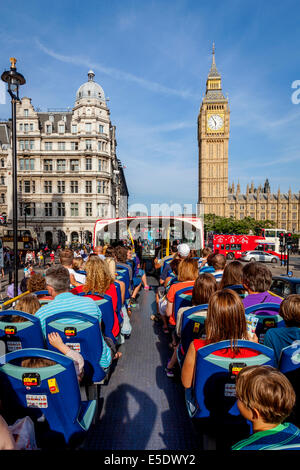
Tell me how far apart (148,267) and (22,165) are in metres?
35.2

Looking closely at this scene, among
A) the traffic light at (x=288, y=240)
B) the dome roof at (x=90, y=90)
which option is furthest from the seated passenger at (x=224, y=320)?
the dome roof at (x=90, y=90)

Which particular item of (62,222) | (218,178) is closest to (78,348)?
(62,222)

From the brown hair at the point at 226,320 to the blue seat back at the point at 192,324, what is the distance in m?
0.74

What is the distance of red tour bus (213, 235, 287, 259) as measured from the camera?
124 ft

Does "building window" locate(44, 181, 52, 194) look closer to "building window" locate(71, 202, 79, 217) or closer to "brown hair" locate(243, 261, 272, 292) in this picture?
"building window" locate(71, 202, 79, 217)

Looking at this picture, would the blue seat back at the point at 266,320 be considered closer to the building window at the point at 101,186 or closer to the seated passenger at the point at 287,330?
the seated passenger at the point at 287,330

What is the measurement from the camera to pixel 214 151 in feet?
335

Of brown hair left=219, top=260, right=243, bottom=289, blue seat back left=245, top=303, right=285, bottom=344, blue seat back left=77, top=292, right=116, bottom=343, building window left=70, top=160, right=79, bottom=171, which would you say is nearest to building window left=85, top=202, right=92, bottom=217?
building window left=70, top=160, right=79, bottom=171

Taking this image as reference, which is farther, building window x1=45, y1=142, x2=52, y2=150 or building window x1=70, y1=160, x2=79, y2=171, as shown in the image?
building window x1=70, y1=160, x2=79, y2=171

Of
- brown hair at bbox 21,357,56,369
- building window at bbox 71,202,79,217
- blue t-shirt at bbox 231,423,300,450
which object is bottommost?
blue t-shirt at bbox 231,423,300,450

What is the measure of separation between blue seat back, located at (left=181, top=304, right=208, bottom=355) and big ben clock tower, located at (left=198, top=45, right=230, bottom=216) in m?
102

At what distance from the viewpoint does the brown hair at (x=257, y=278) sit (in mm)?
3732

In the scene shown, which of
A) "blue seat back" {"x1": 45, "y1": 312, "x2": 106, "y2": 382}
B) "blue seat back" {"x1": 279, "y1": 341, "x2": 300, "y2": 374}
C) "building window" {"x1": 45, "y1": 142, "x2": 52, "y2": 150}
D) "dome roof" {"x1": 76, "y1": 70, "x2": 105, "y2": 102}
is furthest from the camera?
"dome roof" {"x1": 76, "y1": 70, "x2": 105, "y2": 102}

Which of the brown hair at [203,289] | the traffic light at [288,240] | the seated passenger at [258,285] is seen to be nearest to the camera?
the brown hair at [203,289]
